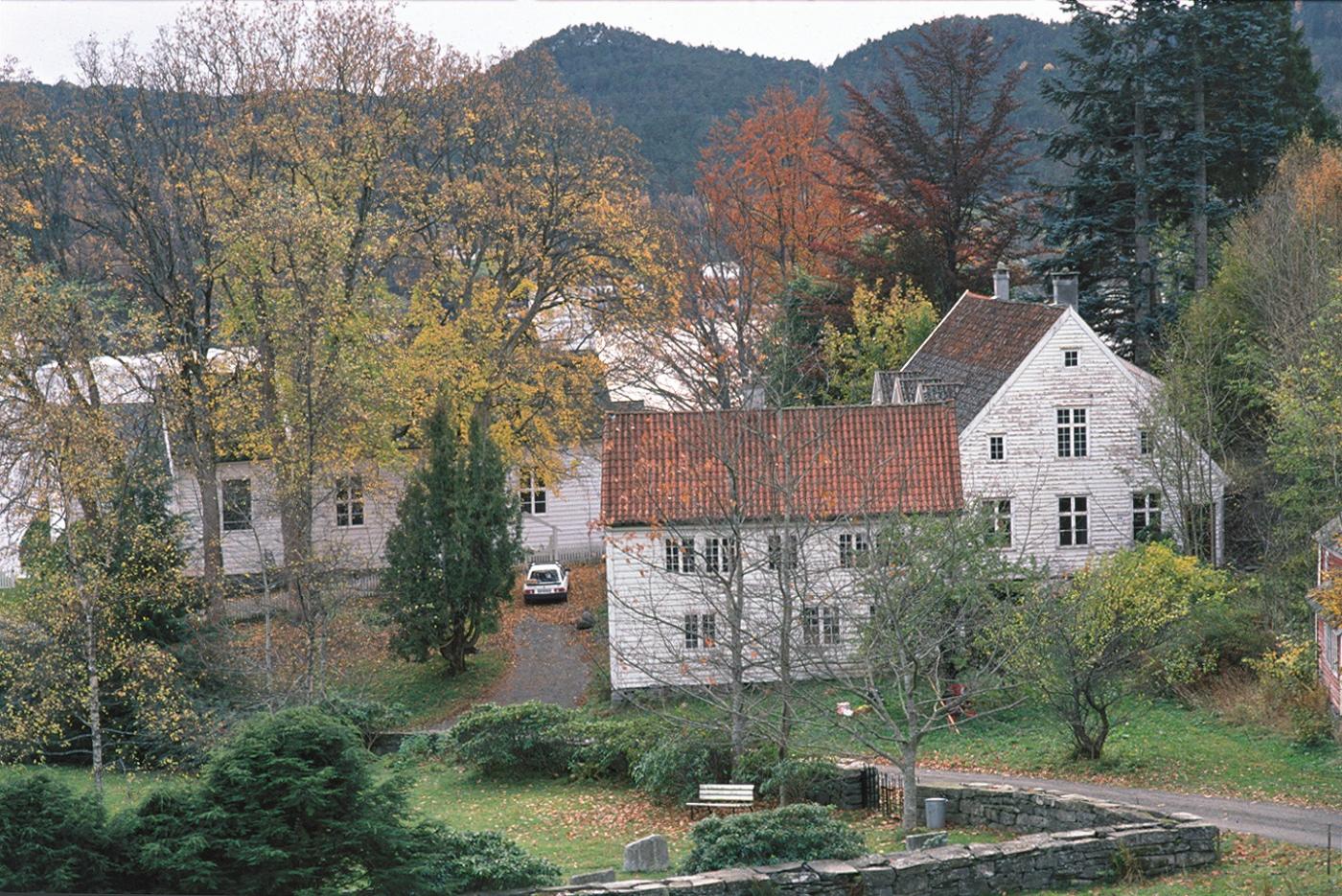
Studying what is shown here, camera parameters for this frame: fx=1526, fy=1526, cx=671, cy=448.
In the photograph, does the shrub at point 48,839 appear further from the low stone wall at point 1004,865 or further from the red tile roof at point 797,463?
the red tile roof at point 797,463

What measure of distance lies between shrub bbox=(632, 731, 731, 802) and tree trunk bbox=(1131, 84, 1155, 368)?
27369 millimetres

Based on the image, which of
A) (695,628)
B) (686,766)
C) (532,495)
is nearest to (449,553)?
(695,628)

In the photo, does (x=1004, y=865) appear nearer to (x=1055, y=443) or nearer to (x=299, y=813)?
(x=299, y=813)

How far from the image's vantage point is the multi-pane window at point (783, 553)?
2461 centimetres

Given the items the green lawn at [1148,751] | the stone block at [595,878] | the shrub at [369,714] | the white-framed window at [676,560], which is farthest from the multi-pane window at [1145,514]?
the stone block at [595,878]

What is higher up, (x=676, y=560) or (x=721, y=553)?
(x=721, y=553)

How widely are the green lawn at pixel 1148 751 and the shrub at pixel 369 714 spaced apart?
6693 mm

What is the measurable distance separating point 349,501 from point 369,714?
9.81 m

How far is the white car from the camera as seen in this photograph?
46.7m

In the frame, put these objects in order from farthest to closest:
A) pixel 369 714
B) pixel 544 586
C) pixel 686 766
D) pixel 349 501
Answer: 1. pixel 544 586
2. pixel 349 501
3. pixel 369 714
4. pixel 686 766

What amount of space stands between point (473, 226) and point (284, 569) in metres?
14.9

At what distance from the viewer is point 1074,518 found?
1629 inches

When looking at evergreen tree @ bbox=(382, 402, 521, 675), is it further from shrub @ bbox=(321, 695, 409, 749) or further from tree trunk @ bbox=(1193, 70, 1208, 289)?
tree trunk @ bbox=(1193, 70, 1208, 289)

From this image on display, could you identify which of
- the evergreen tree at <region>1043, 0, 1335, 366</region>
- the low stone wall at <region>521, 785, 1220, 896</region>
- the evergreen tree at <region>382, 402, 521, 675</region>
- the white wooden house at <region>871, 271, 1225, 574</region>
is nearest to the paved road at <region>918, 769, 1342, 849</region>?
the low stone wall at <region>521, 785, 1220, 896</region>
